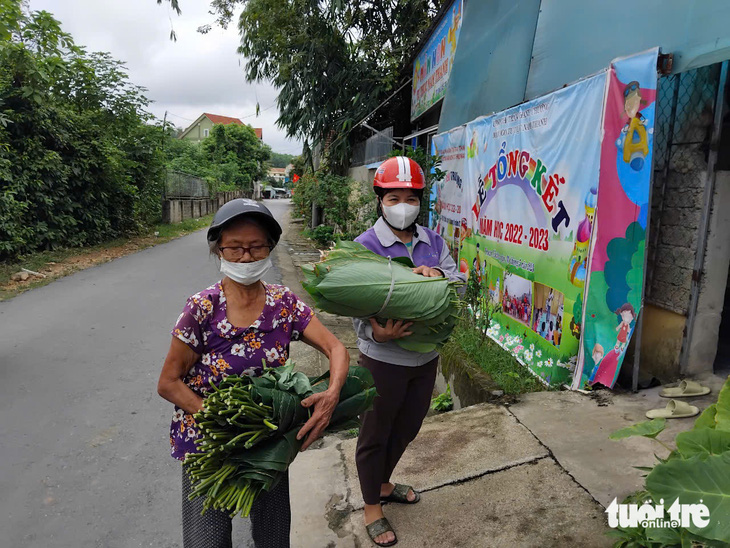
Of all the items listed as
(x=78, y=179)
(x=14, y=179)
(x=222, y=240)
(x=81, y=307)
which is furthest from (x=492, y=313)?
(x=78, y=179)

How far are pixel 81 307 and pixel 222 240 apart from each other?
596 cm

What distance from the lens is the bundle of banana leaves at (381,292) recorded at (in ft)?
6.14

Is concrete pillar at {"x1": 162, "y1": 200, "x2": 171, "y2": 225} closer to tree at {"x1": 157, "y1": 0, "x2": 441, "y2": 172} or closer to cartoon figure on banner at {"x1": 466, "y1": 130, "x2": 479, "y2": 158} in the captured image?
tree at {"x1": 157, "y1": 0, "x2": 441, "y2": 172}

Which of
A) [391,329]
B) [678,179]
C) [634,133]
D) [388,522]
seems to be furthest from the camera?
[678,179]

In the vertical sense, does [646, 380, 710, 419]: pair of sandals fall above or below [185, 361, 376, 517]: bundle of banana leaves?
below

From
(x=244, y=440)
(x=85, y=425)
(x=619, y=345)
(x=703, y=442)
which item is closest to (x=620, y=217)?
(x=619, y=345)

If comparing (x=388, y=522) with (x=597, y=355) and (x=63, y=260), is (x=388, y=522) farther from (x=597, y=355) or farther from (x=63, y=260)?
(x=63, y=260)

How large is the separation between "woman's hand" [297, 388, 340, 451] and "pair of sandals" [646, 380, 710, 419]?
214 centimetres

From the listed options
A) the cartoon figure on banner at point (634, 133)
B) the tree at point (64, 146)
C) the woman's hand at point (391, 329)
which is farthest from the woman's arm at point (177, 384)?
the tree at point (64, 146)

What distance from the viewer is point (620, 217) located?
3.11 meters

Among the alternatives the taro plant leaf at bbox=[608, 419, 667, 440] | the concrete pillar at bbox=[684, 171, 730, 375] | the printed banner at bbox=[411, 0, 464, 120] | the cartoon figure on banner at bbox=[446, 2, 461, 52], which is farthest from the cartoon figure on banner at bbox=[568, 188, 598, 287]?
the cartoon figure on banner at bbox=[446, 2, 461, 52]

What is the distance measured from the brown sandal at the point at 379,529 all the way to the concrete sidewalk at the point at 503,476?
39 millimetres

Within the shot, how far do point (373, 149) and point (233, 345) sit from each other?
1037cm

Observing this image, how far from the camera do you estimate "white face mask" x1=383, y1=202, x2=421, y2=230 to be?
2.23m
